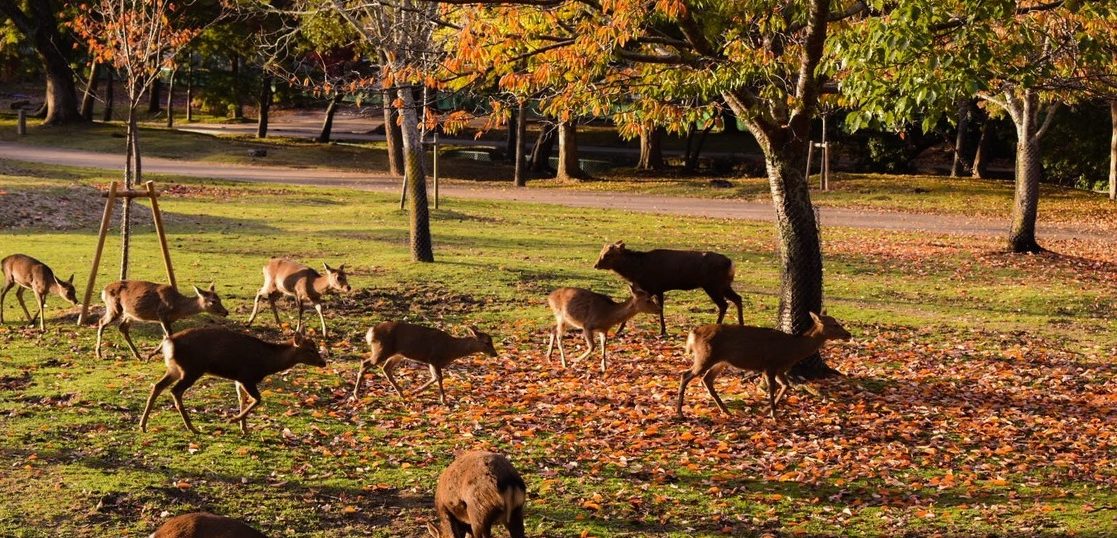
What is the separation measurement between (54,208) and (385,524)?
2133cm

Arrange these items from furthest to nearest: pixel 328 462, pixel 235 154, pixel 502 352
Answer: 1. pixel 235 154
2. pixel 502 352
3. pixel 328 462

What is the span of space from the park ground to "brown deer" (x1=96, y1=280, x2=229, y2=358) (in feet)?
2.00

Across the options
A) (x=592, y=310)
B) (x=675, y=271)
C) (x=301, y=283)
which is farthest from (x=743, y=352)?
(x=301, y=283)

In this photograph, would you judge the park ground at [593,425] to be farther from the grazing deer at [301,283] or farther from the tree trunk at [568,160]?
the tree trunk at [568,160]

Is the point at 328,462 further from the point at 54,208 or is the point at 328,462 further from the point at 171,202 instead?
the point at 171,202

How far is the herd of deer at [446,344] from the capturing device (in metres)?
7.71

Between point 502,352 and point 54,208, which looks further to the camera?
point 54,208

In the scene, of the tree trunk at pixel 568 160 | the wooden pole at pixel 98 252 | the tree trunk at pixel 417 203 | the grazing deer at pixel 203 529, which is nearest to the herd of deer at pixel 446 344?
the grazing deer at pixel 203 529

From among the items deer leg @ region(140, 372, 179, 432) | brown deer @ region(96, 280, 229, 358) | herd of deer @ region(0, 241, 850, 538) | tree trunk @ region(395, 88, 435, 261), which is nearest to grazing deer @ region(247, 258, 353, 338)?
herd of deer @ region(0, 241, 850, 538)

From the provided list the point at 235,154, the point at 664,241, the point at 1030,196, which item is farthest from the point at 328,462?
the point at 235,154

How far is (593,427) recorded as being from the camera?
12.3 metres

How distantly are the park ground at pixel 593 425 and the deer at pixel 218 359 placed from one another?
45cm

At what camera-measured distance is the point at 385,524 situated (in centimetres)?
927

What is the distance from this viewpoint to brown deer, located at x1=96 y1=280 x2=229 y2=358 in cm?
1387
